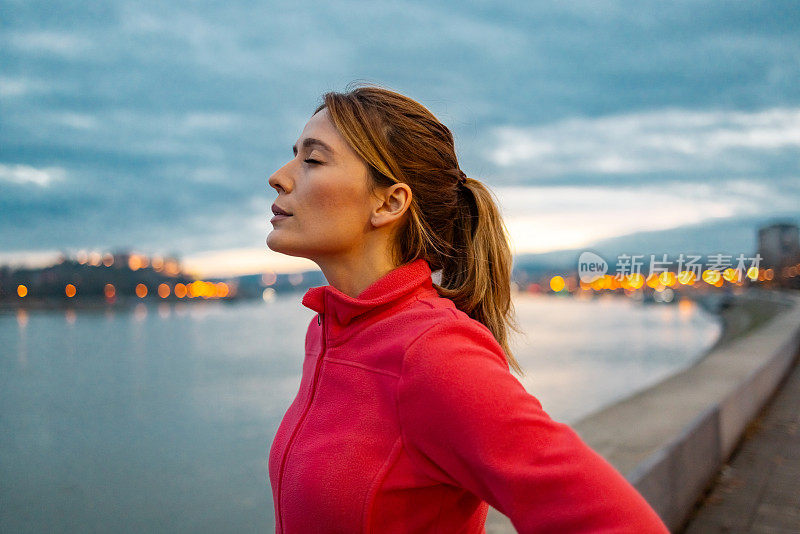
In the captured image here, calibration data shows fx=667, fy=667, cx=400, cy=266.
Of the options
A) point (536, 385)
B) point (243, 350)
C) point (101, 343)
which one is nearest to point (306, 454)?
point (536, 385)

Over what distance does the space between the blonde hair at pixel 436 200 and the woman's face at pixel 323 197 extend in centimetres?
3

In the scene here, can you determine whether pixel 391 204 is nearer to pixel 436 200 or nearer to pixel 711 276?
pixel 436 200

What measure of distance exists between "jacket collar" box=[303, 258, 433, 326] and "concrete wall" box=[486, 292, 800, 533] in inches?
123

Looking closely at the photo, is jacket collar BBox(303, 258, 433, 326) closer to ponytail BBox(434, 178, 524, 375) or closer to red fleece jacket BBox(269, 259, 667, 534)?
red fleece jacket BBox(269, 259, 667, 534)

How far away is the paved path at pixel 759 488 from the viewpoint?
4.58 meters

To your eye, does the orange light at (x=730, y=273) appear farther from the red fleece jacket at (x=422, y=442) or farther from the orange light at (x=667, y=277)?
the red fleece jacket at (x=422, y=442)

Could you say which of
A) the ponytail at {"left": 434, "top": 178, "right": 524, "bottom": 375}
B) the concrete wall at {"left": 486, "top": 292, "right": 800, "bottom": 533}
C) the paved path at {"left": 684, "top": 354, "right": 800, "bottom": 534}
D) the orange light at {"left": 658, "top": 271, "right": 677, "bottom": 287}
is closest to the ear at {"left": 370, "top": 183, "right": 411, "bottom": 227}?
the ponytail at {"left": 434, "top": 178, "right": 524, "bottom": 375}

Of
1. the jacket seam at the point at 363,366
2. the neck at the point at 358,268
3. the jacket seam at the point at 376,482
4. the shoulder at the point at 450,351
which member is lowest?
the jacket seam at the point at 376,482

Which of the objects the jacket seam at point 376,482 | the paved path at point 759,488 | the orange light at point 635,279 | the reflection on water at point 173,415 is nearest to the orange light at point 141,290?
the reflection on water at point 173,415

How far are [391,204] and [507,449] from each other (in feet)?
2.03

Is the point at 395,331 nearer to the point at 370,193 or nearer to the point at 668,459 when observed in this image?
the point at 370,193

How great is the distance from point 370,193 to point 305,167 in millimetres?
153

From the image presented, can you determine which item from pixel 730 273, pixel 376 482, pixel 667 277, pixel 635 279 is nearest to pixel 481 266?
pixel 376 482

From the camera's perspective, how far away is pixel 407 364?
3.66ft
